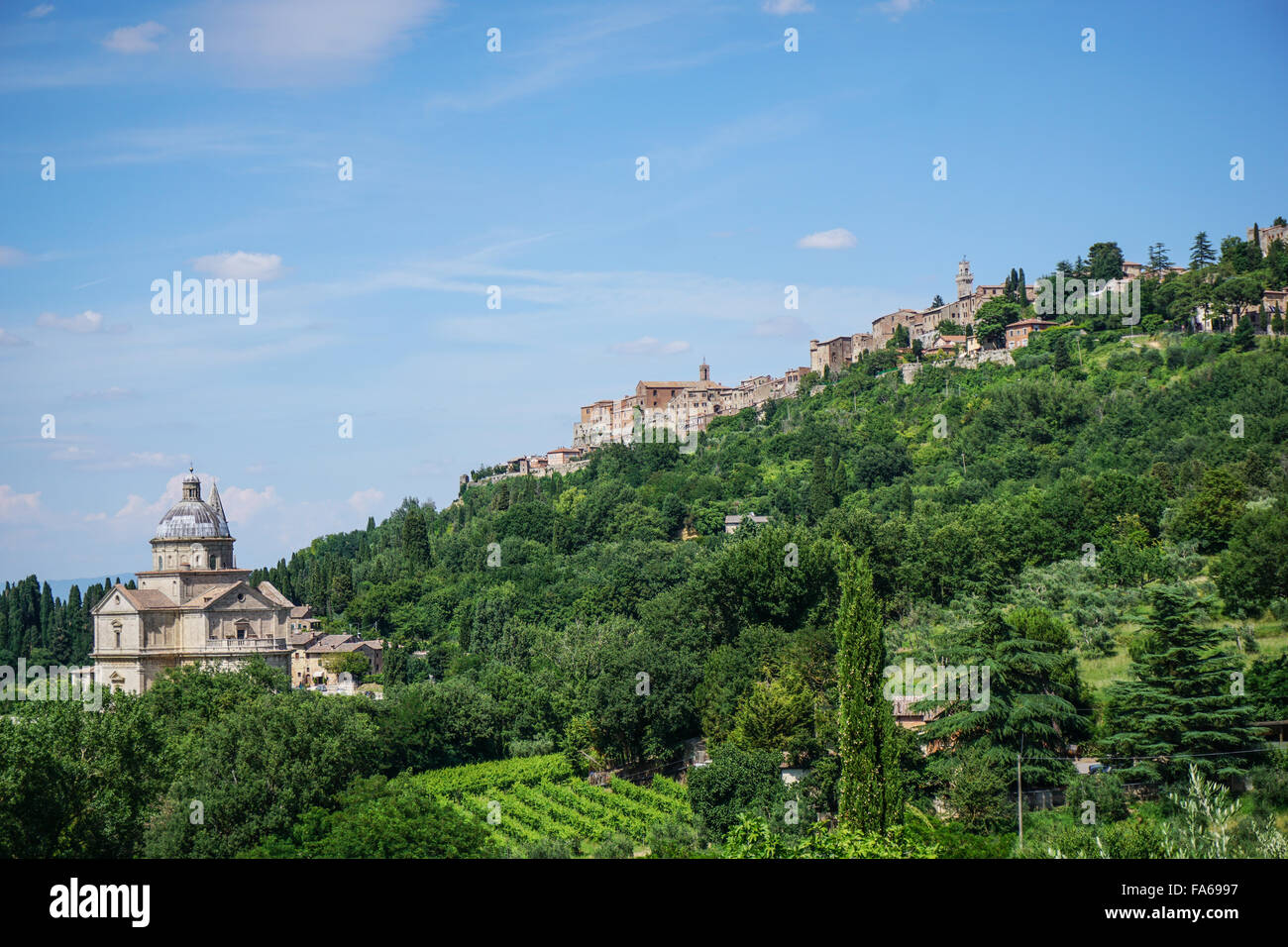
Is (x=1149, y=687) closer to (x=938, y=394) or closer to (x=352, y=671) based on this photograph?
(x=352, y=671)

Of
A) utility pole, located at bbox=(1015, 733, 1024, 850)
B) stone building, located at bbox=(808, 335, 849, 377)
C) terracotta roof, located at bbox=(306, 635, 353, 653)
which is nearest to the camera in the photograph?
utility pole, located at bbox=(1015, 733, 1024, 850)

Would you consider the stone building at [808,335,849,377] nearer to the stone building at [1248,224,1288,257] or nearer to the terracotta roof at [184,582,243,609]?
the stone building at [1248,224,1288,257]

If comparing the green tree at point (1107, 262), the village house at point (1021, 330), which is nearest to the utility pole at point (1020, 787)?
the village house at point (1021, 330)

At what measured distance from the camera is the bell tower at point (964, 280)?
9500 cm

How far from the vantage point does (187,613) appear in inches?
1593

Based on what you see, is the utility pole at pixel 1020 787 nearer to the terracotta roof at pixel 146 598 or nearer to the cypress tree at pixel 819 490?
the terracotta roof at pixel 146 598

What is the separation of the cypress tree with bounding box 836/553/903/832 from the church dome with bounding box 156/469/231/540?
87.5 feet

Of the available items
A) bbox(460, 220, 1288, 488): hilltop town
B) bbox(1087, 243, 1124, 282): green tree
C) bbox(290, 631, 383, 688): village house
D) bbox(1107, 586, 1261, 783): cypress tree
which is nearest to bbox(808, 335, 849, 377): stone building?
bbox(460, 220, 1288, 488): hilltop town

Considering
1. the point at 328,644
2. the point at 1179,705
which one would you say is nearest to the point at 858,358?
the point at 328,644

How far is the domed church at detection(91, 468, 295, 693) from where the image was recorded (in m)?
39.8

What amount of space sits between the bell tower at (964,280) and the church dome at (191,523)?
67.8 m

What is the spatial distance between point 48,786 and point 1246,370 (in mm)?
51795

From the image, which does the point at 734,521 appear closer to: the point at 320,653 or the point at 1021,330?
the point at 320,653

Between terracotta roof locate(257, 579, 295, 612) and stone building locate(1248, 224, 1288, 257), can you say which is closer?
terracotta roof locate(257, 579, 295, 612)
